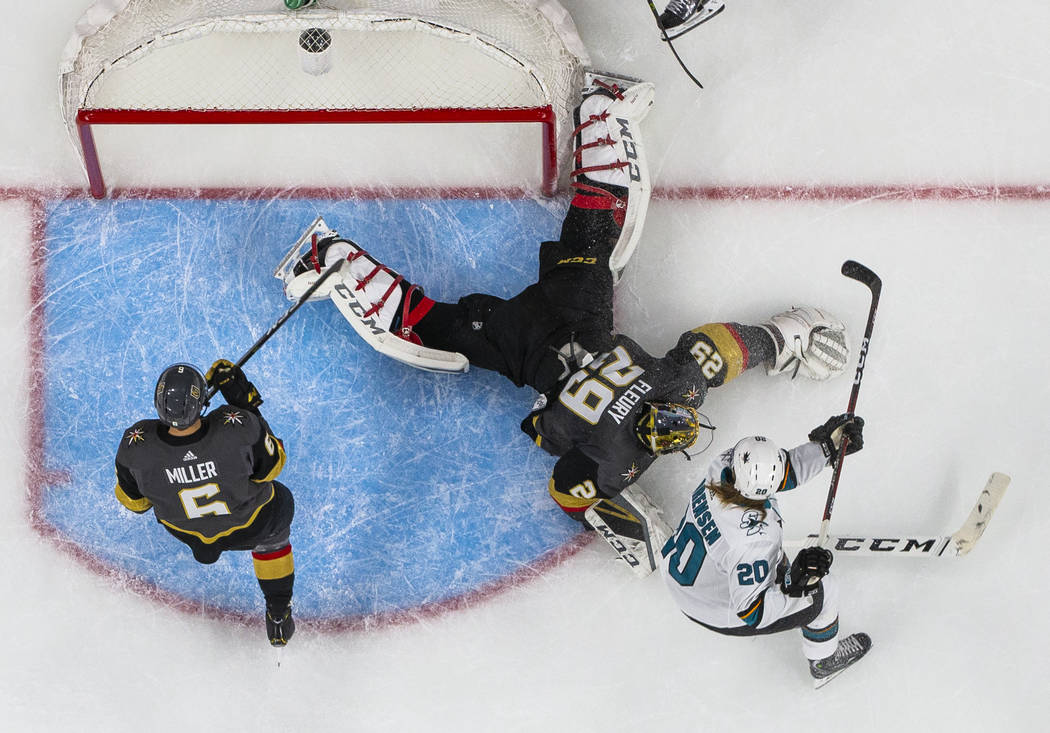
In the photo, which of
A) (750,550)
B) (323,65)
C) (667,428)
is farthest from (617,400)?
(323,65)

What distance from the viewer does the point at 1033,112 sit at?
167 inches

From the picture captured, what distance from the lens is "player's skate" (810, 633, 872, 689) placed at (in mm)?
3938

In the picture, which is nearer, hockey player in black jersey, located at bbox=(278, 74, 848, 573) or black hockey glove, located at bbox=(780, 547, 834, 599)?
black hockey glove, located at bbox=(780, 547, 834, 599)

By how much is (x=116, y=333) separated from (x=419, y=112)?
1315 mm

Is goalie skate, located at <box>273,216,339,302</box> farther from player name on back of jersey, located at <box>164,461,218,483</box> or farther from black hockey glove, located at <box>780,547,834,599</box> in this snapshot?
black hockey glove, located at <box>780,547,834,599</box>

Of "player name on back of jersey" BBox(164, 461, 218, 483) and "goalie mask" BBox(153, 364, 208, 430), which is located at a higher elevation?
"goalie mask" BBox(153, 364, 208, 430)

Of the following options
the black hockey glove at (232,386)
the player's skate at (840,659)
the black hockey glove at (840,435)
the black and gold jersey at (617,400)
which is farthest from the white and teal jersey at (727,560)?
the black hockey glove at (232,386)

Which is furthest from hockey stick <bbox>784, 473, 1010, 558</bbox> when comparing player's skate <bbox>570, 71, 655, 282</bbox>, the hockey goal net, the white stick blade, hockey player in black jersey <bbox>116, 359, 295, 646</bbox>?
hockey player in black jersey <bbox>116, 359, 295, 646</bbox>

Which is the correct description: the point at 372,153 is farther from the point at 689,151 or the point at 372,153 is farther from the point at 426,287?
the point at 689,151

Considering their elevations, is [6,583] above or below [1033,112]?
below

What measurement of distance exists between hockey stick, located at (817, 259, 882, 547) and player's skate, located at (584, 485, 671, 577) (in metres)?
0.54

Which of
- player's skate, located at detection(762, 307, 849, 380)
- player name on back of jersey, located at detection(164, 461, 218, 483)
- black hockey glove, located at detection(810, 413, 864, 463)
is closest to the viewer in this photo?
player name on back of jersey, located at detection(164, 461, 218, 483)

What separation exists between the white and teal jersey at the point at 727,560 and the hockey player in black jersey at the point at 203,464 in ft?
4.00

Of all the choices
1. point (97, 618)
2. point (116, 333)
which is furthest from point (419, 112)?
point (97, 618)
